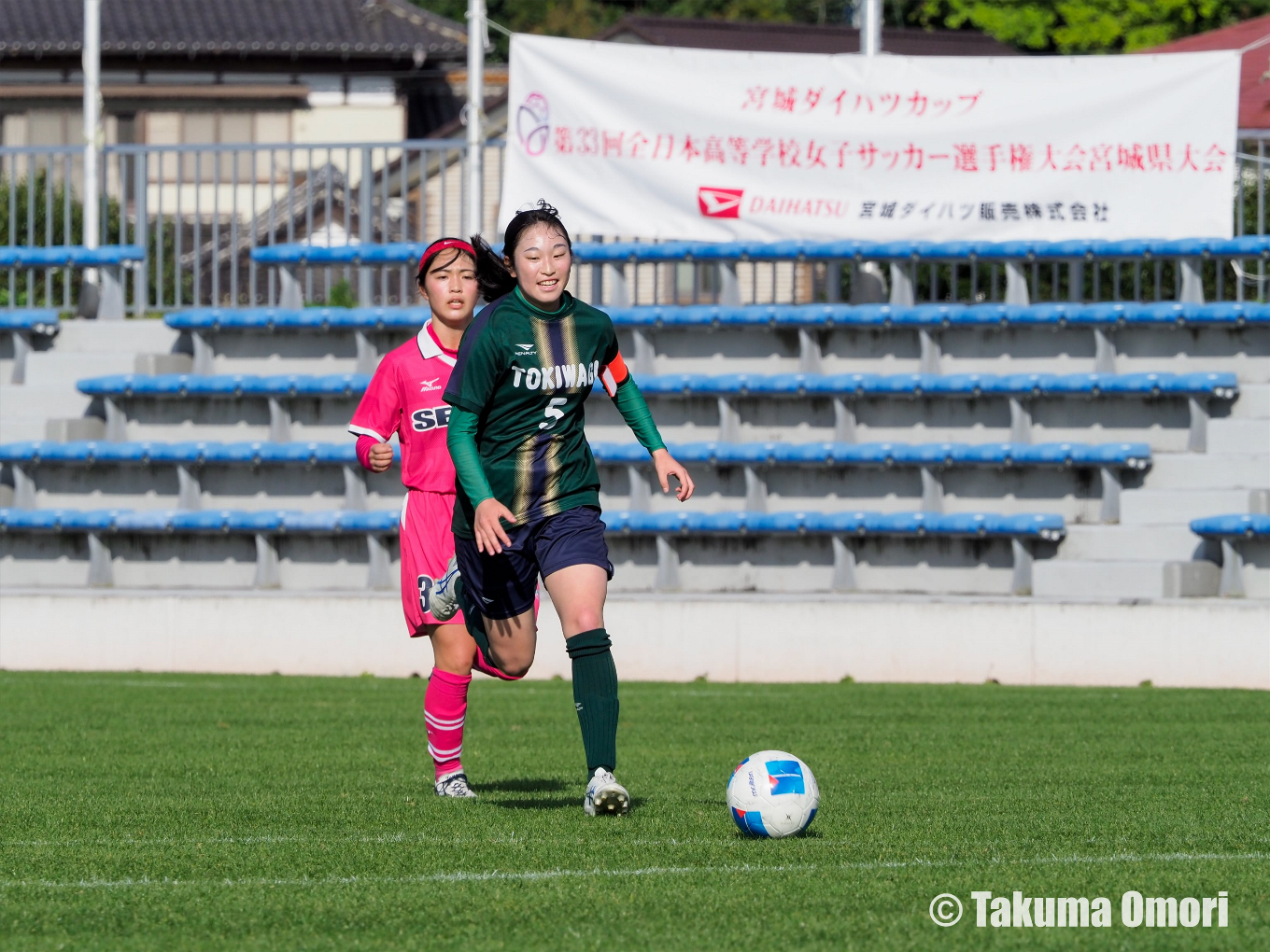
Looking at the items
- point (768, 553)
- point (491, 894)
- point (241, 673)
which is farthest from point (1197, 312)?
point (491, 894)

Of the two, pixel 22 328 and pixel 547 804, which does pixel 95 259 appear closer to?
pixel 22 328

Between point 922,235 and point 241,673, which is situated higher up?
point 922,235

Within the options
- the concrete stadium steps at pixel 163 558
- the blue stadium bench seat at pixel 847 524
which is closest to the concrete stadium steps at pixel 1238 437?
the blue stadium bench seat at pixel 847 524

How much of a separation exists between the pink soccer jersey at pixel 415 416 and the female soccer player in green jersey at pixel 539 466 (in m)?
0.76

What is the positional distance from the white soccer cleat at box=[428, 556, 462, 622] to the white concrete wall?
5025 millimetres

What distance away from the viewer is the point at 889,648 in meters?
11.2

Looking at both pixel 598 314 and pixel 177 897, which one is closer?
pixel 177 897

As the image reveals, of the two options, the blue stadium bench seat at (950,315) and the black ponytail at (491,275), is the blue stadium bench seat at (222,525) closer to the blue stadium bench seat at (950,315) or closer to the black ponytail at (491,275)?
the blue stadium bench seat at (950,315)

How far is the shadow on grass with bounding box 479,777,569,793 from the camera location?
256 inches

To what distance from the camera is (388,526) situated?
12.3m

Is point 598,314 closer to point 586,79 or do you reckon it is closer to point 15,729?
point 15,729

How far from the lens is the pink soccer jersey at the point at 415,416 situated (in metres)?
6.53

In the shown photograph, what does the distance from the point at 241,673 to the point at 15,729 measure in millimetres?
3202
